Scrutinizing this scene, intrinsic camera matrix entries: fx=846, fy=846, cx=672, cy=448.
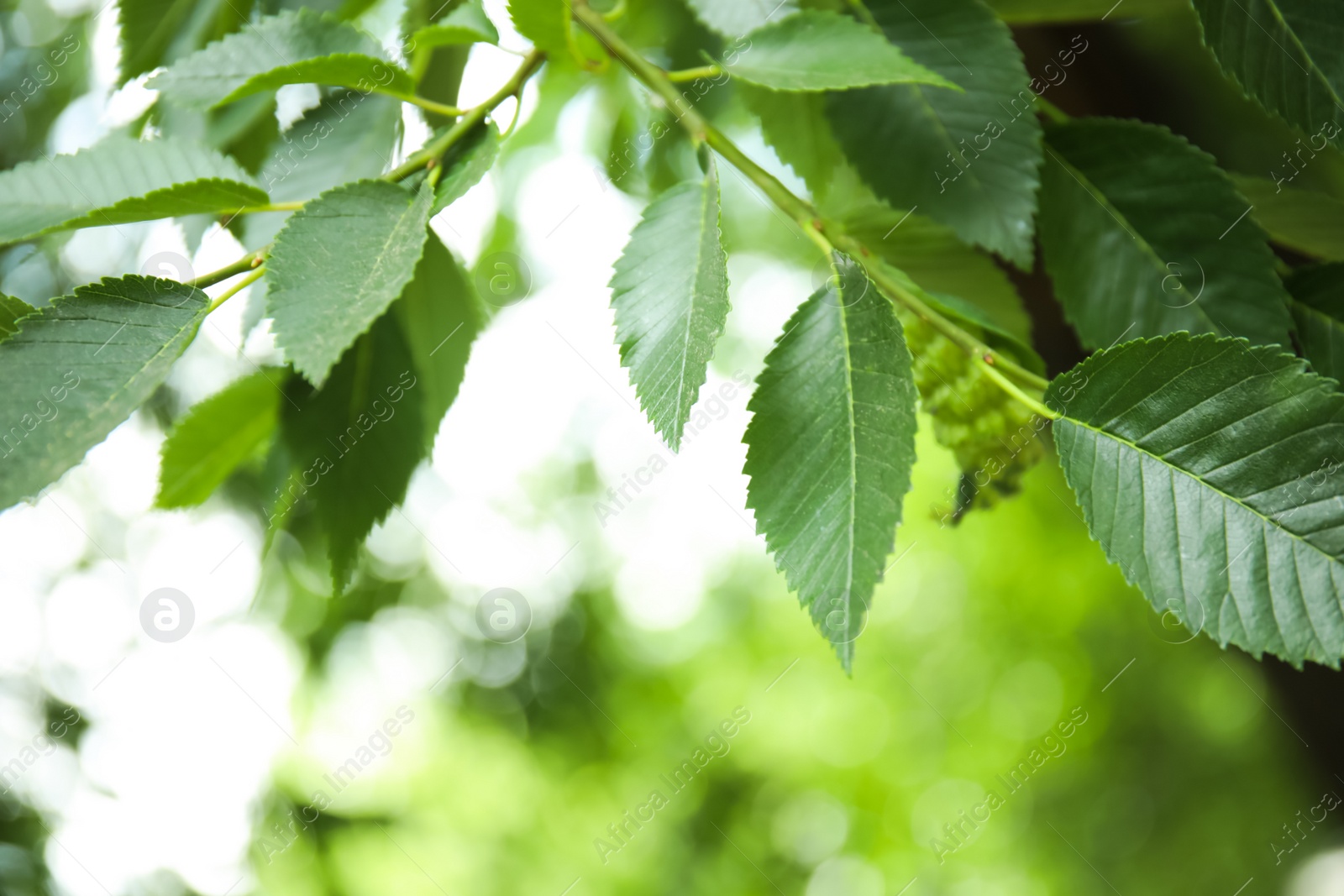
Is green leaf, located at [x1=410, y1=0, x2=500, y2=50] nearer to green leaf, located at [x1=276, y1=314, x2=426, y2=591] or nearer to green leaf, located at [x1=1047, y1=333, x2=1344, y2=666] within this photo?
green leaf, located at [x1=276, y1=314, x2=426, y2=591]

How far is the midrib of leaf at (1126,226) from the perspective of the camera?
38 centimetres

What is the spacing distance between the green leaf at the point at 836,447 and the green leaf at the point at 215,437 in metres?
0.29

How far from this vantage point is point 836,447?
291mm

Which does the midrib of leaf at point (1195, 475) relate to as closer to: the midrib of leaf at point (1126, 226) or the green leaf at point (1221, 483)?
the green leaf at point (1221, 483)

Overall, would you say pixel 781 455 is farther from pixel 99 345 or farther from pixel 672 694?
pixel 672 694

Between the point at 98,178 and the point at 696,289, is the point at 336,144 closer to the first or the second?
the point at 98,178

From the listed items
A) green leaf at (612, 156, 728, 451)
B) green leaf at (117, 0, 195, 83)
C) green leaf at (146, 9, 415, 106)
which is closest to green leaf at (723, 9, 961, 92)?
green leaf at (612, 156, 728, 451)

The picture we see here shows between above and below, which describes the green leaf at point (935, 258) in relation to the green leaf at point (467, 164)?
below

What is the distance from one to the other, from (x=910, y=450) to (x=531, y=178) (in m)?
1.04

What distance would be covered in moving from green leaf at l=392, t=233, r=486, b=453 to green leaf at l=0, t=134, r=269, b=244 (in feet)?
0.34

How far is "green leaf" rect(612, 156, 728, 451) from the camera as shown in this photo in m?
0.27

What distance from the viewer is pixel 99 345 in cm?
28

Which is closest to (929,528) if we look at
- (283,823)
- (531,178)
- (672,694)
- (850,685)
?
(850,685)

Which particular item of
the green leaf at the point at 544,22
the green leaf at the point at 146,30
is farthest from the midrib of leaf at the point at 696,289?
the green leaf at the point at 146,30
